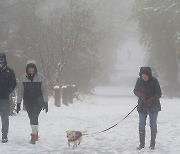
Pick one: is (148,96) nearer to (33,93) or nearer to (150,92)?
(150,92)

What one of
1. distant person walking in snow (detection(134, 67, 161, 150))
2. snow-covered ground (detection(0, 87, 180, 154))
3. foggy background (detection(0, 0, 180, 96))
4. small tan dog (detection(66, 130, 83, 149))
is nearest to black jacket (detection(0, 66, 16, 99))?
snow-covered ground (detection(0, 87, 180, 154))

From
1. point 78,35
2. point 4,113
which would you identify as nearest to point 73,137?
point 4,113

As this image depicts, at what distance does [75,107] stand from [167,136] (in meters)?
9.25

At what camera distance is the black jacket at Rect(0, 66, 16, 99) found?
390 inches

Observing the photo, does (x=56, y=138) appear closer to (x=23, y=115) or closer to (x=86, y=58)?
(x=23, y=115)

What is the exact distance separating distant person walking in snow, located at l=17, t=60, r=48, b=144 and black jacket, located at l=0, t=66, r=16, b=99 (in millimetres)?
219

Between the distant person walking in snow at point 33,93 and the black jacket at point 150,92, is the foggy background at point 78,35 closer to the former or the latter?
the distant person walking in snow at point 33,93

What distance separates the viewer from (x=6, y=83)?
9945 millimetres

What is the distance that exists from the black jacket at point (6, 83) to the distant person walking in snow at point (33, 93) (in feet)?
0.72

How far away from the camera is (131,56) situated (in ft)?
300

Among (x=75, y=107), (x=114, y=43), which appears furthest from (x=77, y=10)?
(x=114, y=43)

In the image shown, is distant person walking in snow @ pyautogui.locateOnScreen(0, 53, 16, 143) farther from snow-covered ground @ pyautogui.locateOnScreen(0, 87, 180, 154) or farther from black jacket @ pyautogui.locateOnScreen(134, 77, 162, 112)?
black jacket @ pyautogui.locateOnScreen(134, 77, 162, 112)

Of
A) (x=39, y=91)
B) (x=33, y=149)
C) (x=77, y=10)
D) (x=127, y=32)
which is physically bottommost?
(x=33, y=149)

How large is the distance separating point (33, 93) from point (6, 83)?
677 mm
